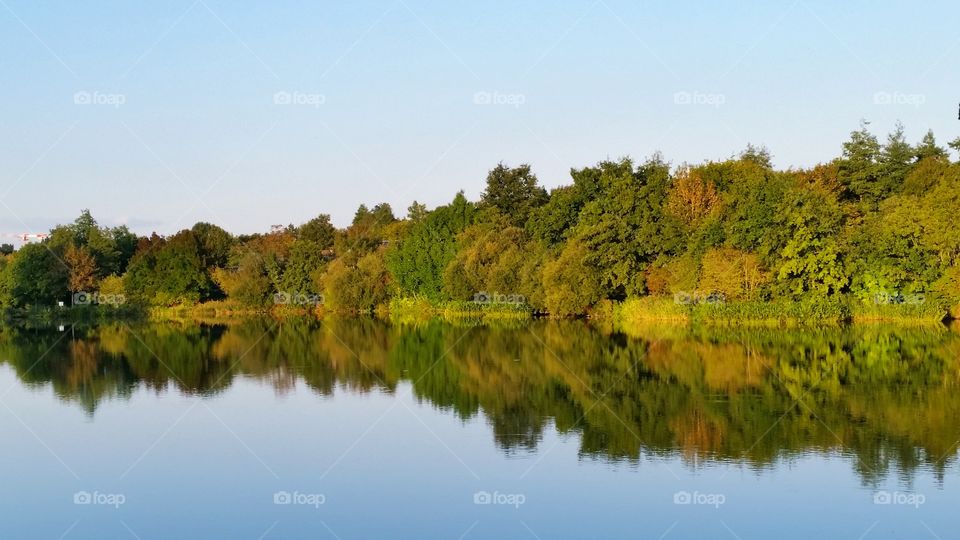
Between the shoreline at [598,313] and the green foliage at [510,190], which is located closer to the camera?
the shoreline at [598,313]

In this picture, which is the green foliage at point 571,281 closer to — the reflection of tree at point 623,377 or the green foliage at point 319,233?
the reflection of tree at point 623,377

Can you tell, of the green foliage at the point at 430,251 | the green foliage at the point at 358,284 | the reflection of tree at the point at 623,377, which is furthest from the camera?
the green foliage at the point at 358,284

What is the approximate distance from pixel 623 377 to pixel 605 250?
2069 cm

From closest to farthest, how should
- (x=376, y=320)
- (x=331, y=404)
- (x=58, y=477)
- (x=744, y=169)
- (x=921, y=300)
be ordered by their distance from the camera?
(x=58, y=477) < (x=331, y=404) < (x=921, y=300) < (x=744, y=169) < (x=376, y=320)

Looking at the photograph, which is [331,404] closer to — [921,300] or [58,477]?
[58,477]

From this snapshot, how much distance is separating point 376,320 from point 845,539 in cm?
4015

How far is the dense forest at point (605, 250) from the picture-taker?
3791 centimetres

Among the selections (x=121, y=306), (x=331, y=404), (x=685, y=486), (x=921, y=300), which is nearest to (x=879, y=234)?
(x=921, y=300)

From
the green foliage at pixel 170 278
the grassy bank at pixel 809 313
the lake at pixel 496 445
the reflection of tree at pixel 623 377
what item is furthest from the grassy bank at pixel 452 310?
the lake at pixel 496 445

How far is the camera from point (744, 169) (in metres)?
45.5

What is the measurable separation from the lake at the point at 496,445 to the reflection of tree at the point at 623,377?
9 cm

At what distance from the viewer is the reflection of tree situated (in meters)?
14.6

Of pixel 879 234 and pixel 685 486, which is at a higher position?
pixel 879 234

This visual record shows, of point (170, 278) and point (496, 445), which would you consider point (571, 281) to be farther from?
point (170, 278)
